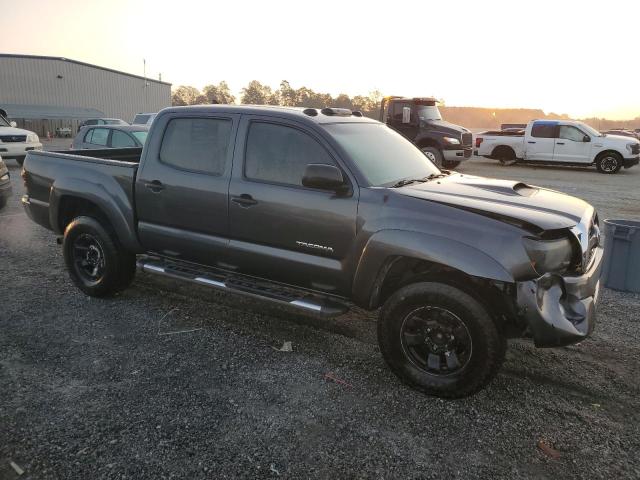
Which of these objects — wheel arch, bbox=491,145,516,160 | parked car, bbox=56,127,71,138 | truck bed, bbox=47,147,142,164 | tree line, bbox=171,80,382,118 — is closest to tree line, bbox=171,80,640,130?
tree line, bbox=171,80,382,118

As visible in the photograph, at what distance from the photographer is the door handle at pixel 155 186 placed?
172 inches

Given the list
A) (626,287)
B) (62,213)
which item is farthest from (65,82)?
(626,287)

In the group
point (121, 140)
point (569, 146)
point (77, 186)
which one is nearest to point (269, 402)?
point (77, 186)

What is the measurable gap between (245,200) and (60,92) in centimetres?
5366

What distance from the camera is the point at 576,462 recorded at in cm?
274

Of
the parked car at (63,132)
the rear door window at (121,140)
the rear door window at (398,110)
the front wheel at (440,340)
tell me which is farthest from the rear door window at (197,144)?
the parked car at (63,132)

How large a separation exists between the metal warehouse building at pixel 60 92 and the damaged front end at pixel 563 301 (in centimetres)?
4862

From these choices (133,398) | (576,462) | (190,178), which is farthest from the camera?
(190,178)

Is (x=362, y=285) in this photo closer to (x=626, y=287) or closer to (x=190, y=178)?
(x=190, y=178)

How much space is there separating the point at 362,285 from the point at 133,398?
5.72ft

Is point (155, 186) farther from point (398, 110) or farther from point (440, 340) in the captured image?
point (398, 110)

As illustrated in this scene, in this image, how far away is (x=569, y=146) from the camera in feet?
57.5

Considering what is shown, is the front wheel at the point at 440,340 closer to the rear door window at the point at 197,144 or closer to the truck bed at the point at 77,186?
the rear door window at the point at 197,144

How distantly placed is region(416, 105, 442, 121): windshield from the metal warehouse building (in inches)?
1534
